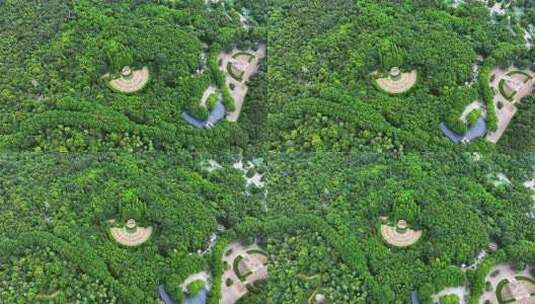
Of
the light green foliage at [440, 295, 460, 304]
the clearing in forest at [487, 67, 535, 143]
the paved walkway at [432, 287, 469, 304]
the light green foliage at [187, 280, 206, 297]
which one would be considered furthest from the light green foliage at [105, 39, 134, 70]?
the light green foliage at [440, 295, 460, 304]

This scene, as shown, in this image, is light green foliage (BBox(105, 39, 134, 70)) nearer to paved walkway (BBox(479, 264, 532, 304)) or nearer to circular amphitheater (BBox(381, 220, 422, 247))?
circular amphitheater (BBox(381, 220, 422, 247))

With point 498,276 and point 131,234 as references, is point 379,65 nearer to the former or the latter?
point 498,276

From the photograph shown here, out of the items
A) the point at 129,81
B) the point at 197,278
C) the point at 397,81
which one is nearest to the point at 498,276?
the point at 397,81

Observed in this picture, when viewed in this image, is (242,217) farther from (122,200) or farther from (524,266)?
(524,266)

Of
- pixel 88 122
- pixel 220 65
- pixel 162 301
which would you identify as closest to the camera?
pixel 162 301

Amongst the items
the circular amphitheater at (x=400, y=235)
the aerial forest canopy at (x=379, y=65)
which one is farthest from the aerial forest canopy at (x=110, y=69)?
the circular amphitheater at (x=400, y=235)

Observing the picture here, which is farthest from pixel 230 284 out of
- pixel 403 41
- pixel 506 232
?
pixel 403 41
